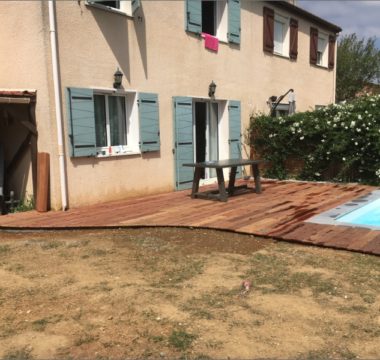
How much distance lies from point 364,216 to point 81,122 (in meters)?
4.67

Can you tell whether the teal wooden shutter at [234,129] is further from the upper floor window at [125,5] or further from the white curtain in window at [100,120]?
the white curtain in window at [100,120]

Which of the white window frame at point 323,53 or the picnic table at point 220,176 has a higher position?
the white window frame at point 323,53

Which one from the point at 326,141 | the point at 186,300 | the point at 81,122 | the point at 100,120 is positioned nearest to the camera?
the point at 186,300

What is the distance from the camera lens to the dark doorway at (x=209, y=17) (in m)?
10.2

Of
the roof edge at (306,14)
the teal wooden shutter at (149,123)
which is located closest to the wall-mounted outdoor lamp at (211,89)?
the teal wooden shutter at (149,123)

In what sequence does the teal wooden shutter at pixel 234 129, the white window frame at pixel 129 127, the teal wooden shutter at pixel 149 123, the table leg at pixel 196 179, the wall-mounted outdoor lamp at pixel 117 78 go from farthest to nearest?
the teal wooden shutter at pixel 234 129 < the teal wooden shutter at pixel 149 123 < the table leg at pixel 196 179 < the white window frame at pixel 129 127 < the wall-mounted outdoor lamp at pixel 117 78

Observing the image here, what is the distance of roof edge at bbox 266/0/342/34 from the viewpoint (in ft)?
39.1

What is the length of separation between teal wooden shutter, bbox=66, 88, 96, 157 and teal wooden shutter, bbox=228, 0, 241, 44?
15.0 ft

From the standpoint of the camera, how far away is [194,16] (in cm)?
914

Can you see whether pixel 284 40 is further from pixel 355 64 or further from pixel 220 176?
pixel 355 64

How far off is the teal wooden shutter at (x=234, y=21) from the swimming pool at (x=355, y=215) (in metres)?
5.05

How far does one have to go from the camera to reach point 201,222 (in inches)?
233

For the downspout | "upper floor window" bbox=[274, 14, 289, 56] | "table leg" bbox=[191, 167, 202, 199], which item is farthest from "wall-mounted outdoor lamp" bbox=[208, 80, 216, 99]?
the downspout

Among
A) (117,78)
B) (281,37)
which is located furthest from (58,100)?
(281,37)
